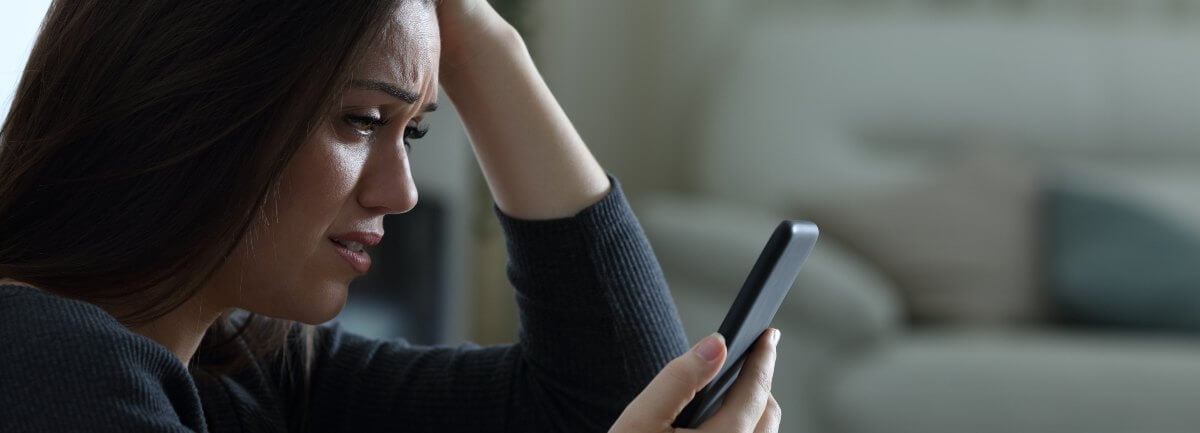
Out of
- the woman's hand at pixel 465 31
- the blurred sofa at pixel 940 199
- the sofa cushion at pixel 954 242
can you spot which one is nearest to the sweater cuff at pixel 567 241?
the woman's hand at pixel 465 31

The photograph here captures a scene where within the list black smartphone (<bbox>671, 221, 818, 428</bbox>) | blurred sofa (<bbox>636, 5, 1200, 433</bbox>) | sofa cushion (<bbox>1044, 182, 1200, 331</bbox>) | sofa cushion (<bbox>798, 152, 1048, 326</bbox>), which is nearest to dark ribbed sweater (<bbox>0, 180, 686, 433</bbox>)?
black smartphone (<bbox>671, 221, 818, 428</bbox>)

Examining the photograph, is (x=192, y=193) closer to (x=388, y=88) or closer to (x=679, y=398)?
(x=388, y=88)

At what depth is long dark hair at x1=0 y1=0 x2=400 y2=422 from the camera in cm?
71

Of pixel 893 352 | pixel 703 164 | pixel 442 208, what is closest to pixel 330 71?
pixel 442 208

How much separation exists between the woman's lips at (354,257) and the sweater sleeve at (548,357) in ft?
0.59

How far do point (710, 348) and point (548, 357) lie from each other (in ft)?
1.05

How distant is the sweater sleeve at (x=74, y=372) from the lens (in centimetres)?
61

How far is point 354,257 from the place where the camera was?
0.82 metres

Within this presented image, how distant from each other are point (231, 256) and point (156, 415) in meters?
0.15

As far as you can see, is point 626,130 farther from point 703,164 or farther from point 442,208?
point 442,208

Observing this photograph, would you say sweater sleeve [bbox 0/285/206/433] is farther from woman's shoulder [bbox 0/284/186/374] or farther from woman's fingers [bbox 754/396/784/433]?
woman's fingers [bbox 754/396/784/433]

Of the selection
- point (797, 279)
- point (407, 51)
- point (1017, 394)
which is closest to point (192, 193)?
point (407, 51)

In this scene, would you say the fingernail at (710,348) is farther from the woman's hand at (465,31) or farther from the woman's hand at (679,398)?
the woman's hand at (465,31)

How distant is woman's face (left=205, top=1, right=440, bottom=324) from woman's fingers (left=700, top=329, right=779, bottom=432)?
0.22 m
